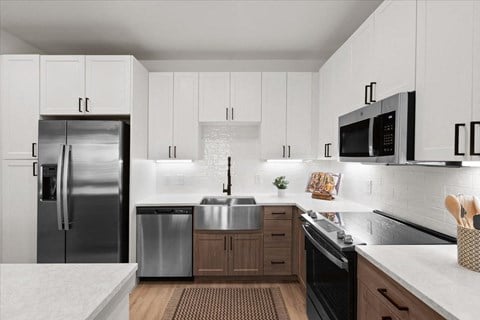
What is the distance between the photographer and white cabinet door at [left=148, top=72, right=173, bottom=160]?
3.64 metres

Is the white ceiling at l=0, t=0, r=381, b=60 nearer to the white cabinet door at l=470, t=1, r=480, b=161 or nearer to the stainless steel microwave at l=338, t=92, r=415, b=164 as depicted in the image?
the stainless steel microwave at l=338, t=92, r=415, b=164

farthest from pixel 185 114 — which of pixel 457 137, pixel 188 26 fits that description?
pixel 457 137

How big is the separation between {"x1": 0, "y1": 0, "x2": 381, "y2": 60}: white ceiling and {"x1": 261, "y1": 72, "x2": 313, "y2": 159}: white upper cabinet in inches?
15.5

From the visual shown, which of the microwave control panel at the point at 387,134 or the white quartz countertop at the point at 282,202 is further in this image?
the white quartz countertop at the point at 282,202

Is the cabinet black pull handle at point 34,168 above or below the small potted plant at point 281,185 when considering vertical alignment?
above

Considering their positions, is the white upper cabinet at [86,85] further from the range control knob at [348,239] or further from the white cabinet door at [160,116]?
the range control knob at [348,239]

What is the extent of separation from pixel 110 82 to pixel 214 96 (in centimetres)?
114

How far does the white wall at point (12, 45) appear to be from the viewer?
10.4 ft

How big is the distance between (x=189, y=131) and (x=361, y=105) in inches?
79.2

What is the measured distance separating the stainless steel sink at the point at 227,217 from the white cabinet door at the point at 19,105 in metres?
1.80

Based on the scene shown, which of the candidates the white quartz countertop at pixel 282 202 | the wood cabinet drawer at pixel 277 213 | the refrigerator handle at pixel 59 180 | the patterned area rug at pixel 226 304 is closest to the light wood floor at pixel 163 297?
the patterned area rug at pixel 226 304

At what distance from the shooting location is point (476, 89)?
120cm

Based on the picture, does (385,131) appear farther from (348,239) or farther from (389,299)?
(389,299)

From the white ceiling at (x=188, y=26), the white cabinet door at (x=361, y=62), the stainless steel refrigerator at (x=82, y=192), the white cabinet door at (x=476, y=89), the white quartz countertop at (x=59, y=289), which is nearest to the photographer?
the white quartz countertop at (x=59, y=289)
